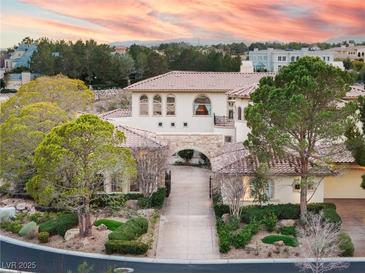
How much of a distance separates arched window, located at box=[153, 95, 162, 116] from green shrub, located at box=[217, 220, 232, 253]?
18.3 m

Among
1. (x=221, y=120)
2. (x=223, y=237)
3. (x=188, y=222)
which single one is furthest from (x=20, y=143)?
(x=221, y=120)

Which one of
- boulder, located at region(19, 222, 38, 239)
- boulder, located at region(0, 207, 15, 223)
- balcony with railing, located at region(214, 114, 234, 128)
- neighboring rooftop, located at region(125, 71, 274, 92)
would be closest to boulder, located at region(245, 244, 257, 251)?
boulder, located at region(19, 222, 38, 239)

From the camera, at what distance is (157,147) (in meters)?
33.0

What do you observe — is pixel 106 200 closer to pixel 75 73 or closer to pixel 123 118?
pixel 123 118

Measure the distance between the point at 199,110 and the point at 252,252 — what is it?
21904 mm

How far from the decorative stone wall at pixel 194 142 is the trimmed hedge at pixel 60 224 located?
1139 centimetres

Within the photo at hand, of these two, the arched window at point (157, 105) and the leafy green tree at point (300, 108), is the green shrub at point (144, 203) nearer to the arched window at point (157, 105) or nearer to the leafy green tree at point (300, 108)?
the leafy green tree at point (300, 108)

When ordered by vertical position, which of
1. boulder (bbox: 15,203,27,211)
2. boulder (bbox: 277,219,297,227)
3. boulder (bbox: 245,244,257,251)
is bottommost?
boulder (bbox: 245,244,257,251)

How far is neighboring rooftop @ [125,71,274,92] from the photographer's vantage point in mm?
44562

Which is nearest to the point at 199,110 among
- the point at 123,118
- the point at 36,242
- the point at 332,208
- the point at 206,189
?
the point at 123,118

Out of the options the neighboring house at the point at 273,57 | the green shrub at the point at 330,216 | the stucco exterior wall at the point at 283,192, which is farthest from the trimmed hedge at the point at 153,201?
the neighboring house at the point at 273,57

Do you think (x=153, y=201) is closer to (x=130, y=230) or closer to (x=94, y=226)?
(x=94, y=226)

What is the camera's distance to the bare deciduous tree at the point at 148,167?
3162 cm

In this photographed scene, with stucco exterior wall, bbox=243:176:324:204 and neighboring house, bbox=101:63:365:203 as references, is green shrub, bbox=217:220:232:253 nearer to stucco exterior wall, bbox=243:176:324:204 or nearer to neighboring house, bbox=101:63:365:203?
stucco exterior wall, bbox=243:176:324:204
